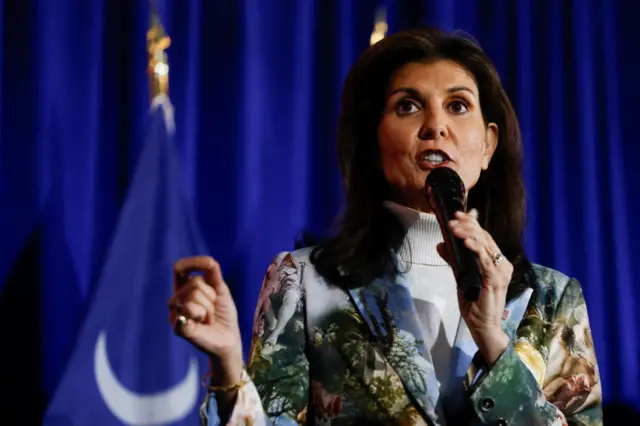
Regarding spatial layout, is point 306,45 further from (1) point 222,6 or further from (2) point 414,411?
(2) point 414,411

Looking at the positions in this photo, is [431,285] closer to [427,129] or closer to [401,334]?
[401,334]

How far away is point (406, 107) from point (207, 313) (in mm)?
633

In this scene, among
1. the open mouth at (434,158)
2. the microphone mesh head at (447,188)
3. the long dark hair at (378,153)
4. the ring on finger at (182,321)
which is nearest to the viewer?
the ring on finger at (182,321)

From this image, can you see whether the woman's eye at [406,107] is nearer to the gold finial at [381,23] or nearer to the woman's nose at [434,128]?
the woman's nose at [434,128]

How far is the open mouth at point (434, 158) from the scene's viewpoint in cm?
138

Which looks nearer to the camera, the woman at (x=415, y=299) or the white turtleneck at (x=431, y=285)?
the woman at (x=415, y=299)

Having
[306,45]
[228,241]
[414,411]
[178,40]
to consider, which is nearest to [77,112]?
[178,40]

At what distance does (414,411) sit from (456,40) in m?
0.71

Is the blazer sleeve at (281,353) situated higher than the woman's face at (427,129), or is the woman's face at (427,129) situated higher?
the woman's face at (427,129)

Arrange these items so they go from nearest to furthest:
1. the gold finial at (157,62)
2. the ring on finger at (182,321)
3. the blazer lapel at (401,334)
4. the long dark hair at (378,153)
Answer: the ring on finger at (182,321) → the blazer lapel at (401,334) → the long dark hair at (378,153) → the gold finial at (157,62)

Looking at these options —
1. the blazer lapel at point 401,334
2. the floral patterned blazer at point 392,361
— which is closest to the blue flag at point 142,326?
the floral patterned blazer at point 392,361

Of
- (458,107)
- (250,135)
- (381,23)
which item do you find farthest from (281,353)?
(381,23)

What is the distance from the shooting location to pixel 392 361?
1.29m

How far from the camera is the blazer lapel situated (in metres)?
1.27
